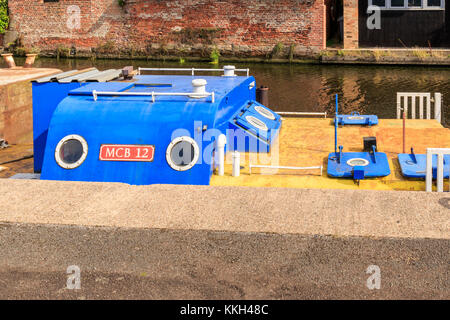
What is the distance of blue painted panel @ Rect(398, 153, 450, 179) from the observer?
31.9 ft

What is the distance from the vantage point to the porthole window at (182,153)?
10031 millimetres

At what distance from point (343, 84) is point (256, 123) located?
18.0m

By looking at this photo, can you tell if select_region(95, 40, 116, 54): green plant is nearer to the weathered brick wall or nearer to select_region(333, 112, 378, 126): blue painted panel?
the weathered brick wall

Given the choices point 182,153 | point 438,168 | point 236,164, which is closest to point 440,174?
point 438,168

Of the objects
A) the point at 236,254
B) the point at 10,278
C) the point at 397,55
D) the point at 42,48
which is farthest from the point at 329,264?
the point at 42,48

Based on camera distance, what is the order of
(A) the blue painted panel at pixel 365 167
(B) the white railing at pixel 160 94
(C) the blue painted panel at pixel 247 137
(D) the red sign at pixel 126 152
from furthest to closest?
(C) the blue painted panel at pixel 247 137, (B) the white railing at pixel 160 94, (D) the red sign at pixel 126 152, (A) the blue painted panel at pixel 365 167

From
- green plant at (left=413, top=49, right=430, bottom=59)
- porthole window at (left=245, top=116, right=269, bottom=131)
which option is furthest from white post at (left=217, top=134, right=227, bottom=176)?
green plant at (left=413, top=49, right=430, bottom=59)

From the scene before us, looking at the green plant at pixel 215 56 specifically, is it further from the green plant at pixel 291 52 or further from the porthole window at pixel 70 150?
the porthole window at pixel 70 150

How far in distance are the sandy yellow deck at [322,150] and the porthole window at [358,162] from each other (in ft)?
1.29

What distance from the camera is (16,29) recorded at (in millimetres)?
41344

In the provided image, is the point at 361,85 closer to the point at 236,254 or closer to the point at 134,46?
the point at 134,46

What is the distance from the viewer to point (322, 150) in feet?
39.2

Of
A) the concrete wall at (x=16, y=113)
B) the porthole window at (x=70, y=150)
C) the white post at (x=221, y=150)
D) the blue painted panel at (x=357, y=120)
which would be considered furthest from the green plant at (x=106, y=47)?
the white post at (x=221, y=150)
